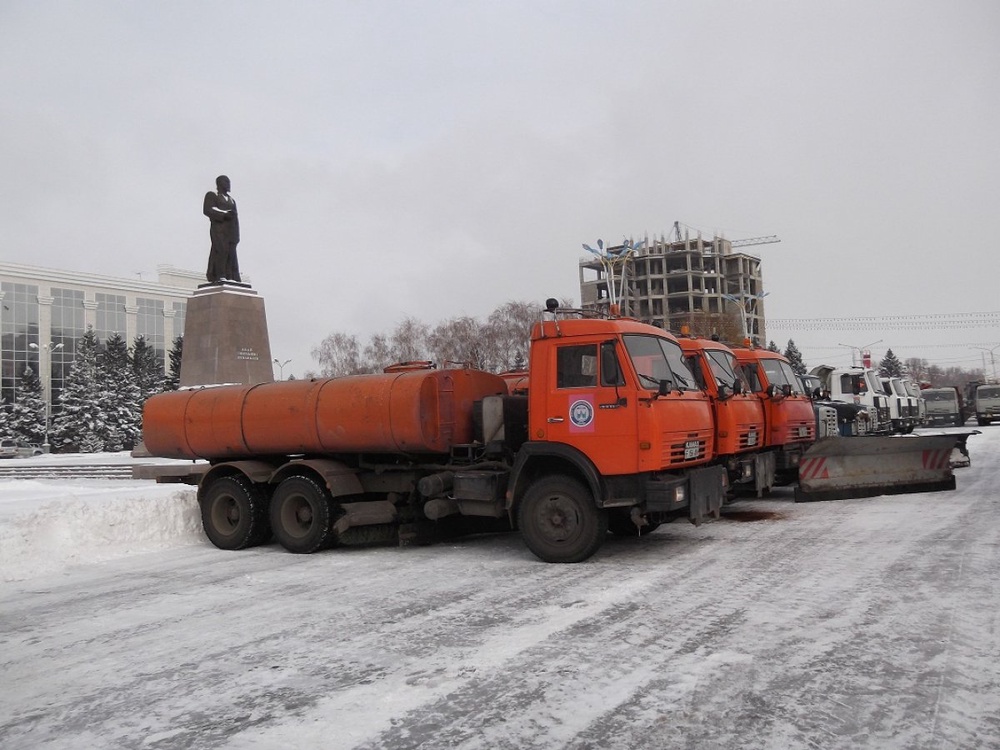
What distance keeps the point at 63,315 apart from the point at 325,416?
8246 cm

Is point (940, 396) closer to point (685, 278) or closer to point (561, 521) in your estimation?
point (561, 521)

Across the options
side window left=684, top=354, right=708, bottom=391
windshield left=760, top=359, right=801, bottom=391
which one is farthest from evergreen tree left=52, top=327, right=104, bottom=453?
side window left=684, top=354, right=708, bottom=391

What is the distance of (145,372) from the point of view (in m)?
62.9

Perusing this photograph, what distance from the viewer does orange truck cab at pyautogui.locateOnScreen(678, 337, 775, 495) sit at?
10.7 metres

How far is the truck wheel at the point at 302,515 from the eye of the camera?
9.84 m

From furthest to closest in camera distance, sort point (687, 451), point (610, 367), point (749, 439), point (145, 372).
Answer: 1. point (145, 372)
2. point (749, 439)
3. point (687, 451)
4. point (610, 367)

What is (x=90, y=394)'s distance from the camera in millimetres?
53531

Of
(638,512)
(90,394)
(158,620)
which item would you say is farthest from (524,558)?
(90,394)

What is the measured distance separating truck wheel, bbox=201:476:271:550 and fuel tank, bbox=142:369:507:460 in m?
0.49

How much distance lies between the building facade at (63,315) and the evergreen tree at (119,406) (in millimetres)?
17094

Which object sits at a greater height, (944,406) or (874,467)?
(944,406)

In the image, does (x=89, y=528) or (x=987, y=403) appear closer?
(x=89, y=528)

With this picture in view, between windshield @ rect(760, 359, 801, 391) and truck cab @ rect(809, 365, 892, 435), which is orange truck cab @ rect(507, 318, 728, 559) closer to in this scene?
windshield @ rect(760, 359, 801, 391)

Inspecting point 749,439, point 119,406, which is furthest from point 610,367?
point 119,406
